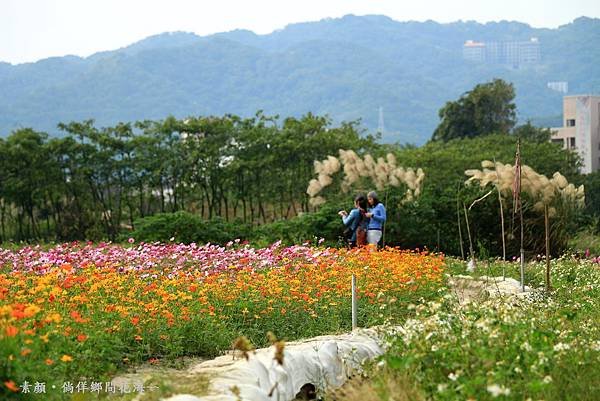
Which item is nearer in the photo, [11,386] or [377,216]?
[11,386]

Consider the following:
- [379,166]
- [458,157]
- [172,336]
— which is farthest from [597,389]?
[458,157]

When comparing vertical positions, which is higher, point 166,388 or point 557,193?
point 166,388

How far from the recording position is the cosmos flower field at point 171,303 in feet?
16.6

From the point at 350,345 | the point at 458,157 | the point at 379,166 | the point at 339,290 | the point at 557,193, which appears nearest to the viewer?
the point at 350,345

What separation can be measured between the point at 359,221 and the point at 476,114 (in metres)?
48.2

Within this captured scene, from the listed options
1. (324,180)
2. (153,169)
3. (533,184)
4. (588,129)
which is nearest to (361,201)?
(533,184)

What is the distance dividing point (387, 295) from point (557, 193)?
790 cm

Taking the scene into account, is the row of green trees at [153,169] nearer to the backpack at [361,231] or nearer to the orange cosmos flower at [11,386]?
the backpack at [361,231]

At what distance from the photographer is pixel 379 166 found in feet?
56.5

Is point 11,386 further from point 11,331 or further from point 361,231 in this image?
point 361,231

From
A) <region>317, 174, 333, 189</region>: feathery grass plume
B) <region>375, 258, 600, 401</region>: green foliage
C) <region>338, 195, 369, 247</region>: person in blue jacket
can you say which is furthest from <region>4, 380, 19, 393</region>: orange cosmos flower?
<region>317, 174, 333, 189</region>: feathery grass plume

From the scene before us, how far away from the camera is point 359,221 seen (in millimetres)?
13078

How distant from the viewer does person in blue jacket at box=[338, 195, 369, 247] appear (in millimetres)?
12961

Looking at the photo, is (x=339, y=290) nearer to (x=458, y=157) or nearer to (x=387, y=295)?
(x=387, y=295)
